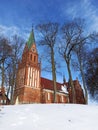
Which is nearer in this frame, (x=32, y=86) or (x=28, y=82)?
(x=28, y=82)

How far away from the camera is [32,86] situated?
46.4 m

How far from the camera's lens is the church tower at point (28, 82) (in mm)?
44094

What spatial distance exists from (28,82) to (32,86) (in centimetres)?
142
